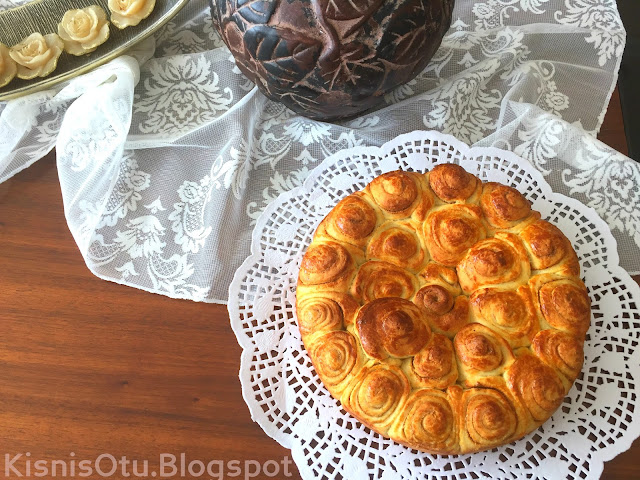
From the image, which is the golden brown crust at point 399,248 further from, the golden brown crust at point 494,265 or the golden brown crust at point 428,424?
the golden brown crust at point 428,424

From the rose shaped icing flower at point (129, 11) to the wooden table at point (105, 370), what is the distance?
1.40ft

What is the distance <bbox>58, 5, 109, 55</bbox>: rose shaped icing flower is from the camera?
1.15 metres

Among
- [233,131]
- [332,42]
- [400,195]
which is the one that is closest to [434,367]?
[400,195]

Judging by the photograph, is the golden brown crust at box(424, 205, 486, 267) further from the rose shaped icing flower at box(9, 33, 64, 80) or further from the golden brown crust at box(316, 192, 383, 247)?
the rose shaped icing flower at box(9, 33, 64, 80)

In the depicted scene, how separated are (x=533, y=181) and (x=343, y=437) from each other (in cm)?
56

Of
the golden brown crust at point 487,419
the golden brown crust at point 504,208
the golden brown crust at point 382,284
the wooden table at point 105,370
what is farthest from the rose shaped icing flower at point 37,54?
the golden brown crust at point 487,419

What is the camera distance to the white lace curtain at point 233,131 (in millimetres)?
1062

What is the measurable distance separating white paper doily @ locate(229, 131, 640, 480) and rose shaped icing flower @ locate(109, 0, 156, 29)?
499 mm

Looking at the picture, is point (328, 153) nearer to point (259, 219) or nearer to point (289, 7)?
point (259, 219)

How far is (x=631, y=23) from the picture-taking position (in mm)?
1342

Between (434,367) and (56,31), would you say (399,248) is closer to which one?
(434,367)

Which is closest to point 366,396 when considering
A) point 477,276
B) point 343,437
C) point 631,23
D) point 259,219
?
point 343,437

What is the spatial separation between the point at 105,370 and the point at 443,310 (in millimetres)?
564

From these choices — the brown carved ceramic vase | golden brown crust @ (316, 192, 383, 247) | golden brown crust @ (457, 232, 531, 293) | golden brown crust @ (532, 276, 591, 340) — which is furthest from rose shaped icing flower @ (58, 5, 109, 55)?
golden brown crust @ (532, 276, 591, 340)
